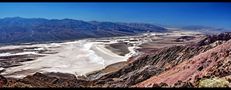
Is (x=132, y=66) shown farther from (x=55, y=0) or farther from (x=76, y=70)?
(x=55, y=0)

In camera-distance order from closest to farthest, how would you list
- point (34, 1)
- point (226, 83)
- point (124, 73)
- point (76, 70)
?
point (34, 1), point (226, 83), point (124, 73), point (76, 70)

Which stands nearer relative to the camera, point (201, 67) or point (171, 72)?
point (201, 67)

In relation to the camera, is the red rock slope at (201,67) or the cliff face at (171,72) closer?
the cliff face at (171,72)

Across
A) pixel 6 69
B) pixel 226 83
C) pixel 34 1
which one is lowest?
pixel 6 69

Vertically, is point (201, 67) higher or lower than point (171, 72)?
higher

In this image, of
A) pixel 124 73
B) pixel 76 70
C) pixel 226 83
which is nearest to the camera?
pixel 226 83

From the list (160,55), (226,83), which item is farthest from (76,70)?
(226,83)

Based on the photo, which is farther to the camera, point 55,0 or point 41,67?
point 41,67

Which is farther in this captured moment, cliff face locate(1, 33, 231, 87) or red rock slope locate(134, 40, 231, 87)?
red rock slope locate(134, 40, 231, 87)
